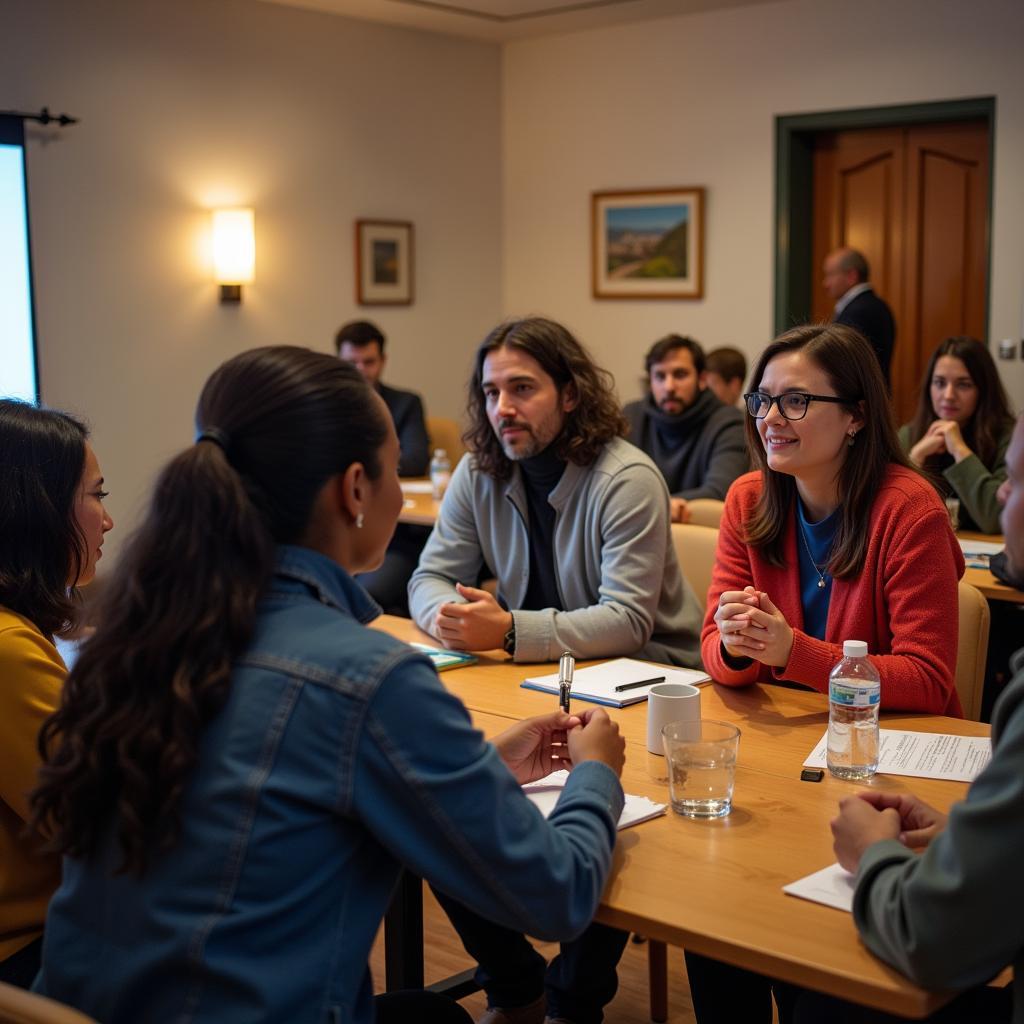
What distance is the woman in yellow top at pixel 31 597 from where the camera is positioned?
1551 millimetres

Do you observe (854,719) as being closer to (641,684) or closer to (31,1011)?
(641,684)

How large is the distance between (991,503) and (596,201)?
3782 mm

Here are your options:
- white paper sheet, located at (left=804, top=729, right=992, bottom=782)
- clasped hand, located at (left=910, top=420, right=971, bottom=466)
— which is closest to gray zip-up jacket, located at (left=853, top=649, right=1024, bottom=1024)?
white paper sheet, located at (left=804, top=729, right=992, bottom=782)

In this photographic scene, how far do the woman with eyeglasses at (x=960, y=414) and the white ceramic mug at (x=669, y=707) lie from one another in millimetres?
2659

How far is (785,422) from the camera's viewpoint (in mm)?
2287

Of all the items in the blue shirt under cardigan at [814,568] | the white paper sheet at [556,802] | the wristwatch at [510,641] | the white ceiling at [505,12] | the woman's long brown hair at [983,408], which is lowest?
the white paper sheet at [556,802]

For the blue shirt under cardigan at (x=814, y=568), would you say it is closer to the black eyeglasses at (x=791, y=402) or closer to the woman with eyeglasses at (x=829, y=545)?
the woman with eyeglasses at (x=829, y=545)

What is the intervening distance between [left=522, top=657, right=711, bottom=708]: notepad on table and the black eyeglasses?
500 mm

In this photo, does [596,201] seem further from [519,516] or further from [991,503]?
[519,516]

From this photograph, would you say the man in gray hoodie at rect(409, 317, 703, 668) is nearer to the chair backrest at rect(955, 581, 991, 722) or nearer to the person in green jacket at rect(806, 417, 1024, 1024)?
the chair backrest at rect(955, 581, 991, 722)

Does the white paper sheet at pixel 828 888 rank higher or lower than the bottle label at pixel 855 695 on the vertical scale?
lower

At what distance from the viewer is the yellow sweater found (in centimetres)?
154

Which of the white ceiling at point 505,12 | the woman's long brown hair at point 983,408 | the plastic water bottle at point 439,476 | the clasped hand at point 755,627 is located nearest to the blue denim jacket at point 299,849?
the clasped hand at point 755,627

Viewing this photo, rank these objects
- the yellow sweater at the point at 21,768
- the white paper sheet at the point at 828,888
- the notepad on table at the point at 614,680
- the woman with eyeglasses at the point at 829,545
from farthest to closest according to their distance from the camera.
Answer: the notepad on table at the point at 614,680, the woman with eyeglasses at the point at 829,545, the yellow sweater at the point at 21,768, the white paper sheet at the point at 828,888
